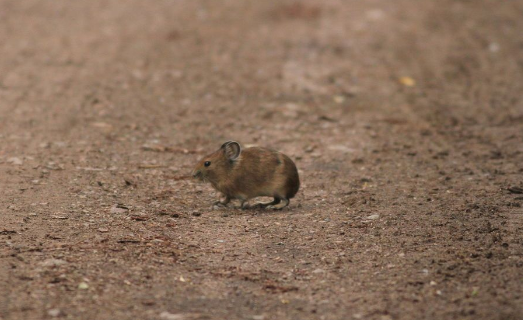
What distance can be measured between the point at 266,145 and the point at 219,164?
199 centimetres

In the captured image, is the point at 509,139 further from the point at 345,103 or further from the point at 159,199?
the point at 159,199

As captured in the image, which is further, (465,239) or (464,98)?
(464,98)

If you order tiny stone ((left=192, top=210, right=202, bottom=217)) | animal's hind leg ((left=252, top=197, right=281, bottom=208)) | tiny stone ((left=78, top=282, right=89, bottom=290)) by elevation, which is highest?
tiny stone ((left=78, top=282, right=89, bottom=290))

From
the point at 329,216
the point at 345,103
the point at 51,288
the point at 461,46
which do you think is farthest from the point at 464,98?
the point at 51,288

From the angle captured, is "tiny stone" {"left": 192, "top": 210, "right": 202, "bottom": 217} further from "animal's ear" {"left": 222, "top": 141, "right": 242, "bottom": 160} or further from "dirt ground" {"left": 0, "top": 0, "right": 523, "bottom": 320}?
"animal's ear" {"left": 222, "top": 141, "right": 242, "bottom": 160}

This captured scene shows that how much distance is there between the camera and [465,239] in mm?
5891

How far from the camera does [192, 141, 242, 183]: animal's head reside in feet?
22.5

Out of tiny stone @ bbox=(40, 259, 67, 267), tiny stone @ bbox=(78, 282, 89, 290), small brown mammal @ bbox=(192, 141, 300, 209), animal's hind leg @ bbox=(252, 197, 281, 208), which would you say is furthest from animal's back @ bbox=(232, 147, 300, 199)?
tiny stone @ bbox=(78, 282, 89, 290)

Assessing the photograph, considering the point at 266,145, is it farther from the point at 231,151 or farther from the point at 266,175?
the point at 266,175

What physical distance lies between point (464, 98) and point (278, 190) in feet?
16.7

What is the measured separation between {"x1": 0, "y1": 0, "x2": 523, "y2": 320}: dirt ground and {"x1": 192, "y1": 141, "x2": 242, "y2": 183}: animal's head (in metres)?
0.28

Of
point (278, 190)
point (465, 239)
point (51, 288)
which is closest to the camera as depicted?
point (51, 288)

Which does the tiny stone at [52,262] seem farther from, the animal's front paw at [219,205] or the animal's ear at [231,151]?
the animal's ear at [231,151]

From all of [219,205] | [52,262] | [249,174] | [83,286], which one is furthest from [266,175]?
[83,286]
